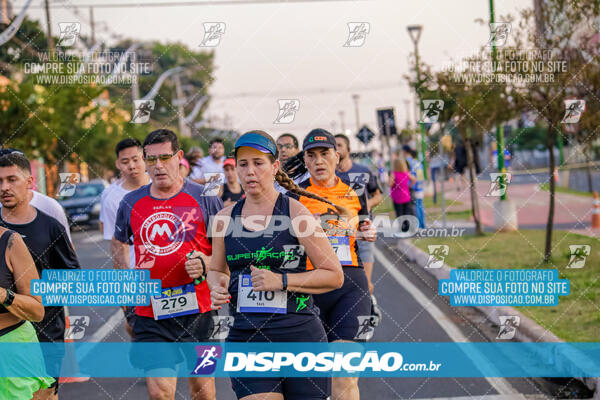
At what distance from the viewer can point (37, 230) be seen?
5340mm

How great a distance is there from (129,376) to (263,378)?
3832mm

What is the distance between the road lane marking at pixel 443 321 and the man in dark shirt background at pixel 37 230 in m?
3.49

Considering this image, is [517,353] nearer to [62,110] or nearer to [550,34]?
[550,34]

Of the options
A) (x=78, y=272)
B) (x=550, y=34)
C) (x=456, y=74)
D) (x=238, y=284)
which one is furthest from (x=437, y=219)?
(x=238, y=284)

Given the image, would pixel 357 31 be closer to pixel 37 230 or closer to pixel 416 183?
pixel 37 230

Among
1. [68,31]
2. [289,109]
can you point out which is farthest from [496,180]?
[68,31]

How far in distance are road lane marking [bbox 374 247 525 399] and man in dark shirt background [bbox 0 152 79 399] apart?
3491mm

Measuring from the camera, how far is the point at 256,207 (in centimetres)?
429

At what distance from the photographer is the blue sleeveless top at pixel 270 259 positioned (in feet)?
13.5

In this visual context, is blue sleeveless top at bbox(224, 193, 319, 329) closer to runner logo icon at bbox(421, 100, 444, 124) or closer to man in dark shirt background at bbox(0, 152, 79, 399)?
man in dark shirt background at bbox(0, 152, 79, 399)

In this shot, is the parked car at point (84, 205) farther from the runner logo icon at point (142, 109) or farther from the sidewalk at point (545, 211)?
the runner logo icon at point (142, 109)

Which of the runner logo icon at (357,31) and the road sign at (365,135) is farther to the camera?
the road sign at (365,135)

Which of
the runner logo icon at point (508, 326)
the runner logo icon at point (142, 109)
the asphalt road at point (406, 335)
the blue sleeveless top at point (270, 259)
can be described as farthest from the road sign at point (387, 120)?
the blue sleeveless top at point (270, 259)

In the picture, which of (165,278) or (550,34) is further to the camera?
(550,34)
